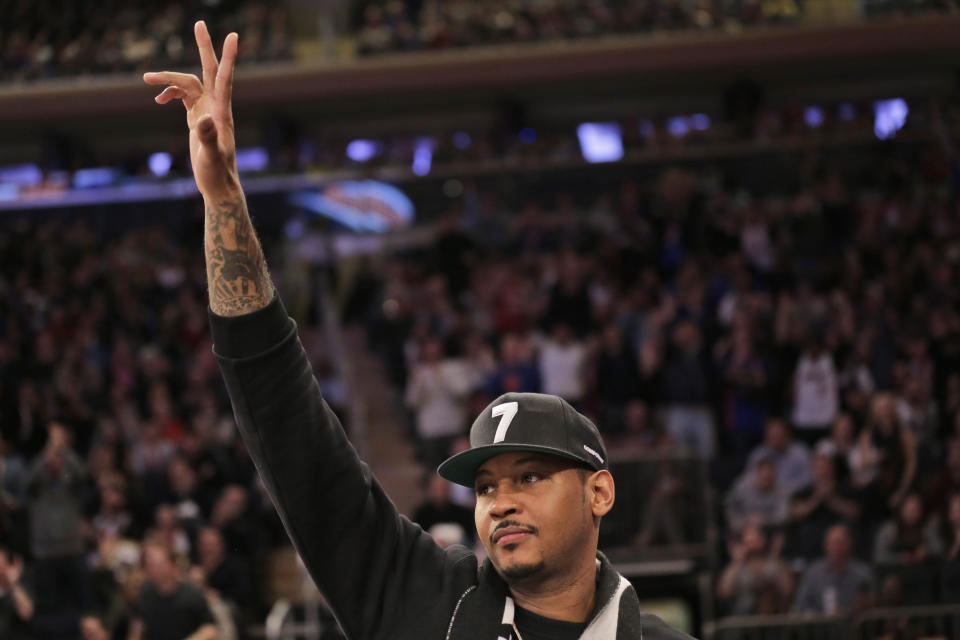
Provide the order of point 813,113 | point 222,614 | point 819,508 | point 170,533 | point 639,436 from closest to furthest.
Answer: point 222,614, point 819,508, point 170,533, point 639,436, point 813,113

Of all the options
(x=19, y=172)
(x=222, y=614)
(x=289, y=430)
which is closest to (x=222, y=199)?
(x=289, y=430)

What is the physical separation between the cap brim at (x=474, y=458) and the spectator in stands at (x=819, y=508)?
682cm

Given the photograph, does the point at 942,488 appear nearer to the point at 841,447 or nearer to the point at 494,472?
the point at 841,447

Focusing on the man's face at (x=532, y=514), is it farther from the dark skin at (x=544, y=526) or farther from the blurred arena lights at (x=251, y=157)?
the blurred arena lights at (x=251, y=157)

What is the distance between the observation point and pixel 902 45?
571 inches

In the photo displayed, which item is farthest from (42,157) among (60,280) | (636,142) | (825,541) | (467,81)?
(825,541)

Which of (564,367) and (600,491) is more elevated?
(600,491)

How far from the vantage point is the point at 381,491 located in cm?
242

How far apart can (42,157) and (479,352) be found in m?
9.81

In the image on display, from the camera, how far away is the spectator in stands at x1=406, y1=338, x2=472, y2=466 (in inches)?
436

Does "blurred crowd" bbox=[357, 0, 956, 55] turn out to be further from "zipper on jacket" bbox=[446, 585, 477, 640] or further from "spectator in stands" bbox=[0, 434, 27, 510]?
"zipper on jacket" bbox=[446, 585, 477, 640]

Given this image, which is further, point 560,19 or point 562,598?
point 560,19

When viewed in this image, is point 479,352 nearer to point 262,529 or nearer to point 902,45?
point 262,529

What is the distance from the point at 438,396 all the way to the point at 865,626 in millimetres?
4408
